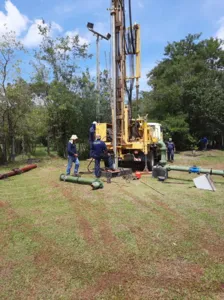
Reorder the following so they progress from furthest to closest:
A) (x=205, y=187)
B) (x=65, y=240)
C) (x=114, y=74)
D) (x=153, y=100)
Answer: (x=153, y=100) < (x=114, y=74) < (x=205, y=187) < (x=65, y=240)

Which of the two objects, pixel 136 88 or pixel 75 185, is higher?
pixel 136 88

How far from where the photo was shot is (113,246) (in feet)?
13.8

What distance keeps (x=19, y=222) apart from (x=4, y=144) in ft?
39.0


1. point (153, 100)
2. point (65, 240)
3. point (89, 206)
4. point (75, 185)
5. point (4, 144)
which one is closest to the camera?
point (65, 240)

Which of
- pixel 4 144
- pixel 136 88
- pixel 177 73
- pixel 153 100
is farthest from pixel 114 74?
pixel 177 73

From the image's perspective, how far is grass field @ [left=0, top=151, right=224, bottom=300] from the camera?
315 centimetres

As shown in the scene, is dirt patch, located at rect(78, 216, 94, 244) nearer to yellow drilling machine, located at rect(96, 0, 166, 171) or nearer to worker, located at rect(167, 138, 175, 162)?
yellow drilling machine, located at rect(96, 0, 166, 171)

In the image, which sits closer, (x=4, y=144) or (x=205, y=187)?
(x=205, y=187)

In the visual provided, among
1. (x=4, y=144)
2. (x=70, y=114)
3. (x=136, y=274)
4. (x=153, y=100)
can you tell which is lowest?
(x=136, y=274)

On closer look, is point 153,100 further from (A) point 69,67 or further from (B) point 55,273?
(B) point 55,273

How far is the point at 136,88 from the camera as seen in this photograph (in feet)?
36.7

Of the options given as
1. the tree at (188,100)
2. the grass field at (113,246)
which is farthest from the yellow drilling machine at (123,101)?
the tree at (188,100)

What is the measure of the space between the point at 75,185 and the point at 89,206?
96.9 inches

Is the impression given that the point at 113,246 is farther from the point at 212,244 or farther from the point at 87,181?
the point at 87,181
